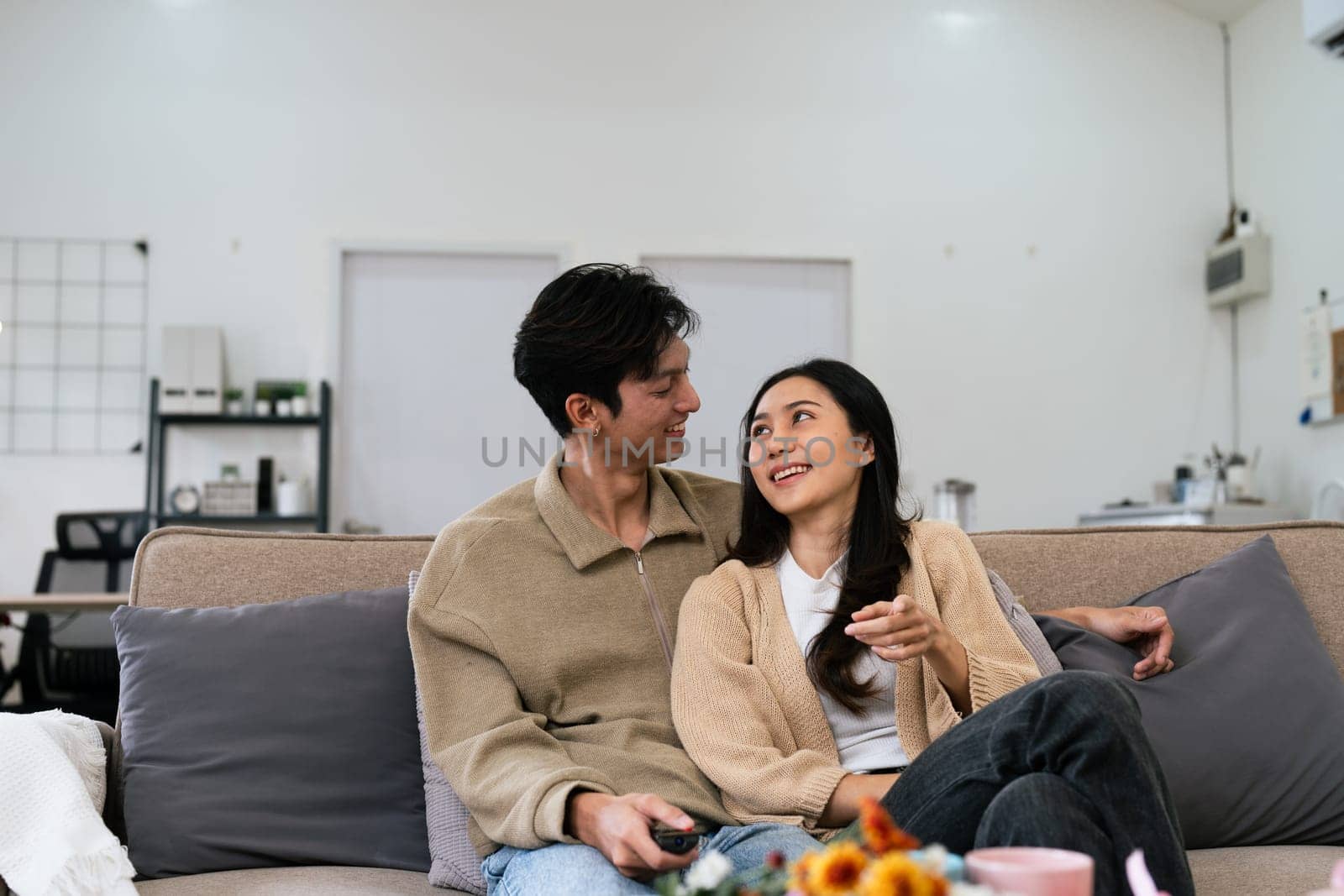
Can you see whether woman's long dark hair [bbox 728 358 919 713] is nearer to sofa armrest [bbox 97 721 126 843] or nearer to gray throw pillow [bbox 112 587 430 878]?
gray throw pillow [bbox 112 587 430 878]

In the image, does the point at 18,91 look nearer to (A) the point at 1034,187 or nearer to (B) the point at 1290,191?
(A) the point at 1034,187

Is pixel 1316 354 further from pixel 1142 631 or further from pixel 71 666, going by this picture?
pixel 71 666

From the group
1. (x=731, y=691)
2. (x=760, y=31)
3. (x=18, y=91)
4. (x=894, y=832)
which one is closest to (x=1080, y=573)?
(x=731, y=691)

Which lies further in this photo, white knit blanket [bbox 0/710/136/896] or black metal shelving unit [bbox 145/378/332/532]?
black metal shelving unit [bbox 145/378/332/532]

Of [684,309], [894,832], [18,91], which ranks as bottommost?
[894,832]

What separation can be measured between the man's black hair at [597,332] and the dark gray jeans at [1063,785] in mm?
800

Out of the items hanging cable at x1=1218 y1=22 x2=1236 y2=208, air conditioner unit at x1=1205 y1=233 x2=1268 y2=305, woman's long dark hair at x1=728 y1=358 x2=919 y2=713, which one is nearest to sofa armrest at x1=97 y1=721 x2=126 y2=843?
woman's long dark hair at x1=728 y1=358 x2=919 y2=713

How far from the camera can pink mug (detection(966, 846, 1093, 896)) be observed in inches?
34.2

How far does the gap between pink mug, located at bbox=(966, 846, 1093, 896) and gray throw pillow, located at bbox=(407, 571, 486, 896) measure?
927 mm

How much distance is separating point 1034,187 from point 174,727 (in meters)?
5.00

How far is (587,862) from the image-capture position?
142 cm

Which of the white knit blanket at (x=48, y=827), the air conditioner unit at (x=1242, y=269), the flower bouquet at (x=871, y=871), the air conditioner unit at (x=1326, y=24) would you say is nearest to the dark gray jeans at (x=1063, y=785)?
the flower bouquet at (x=871, y=871)

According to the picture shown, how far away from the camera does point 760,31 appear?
19.1 feet

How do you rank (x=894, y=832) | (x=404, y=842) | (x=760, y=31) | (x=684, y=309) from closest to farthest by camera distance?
(x=894, y=832) < (x=404, y=842) < (x=684, y=309) < (x=760, y=31)
